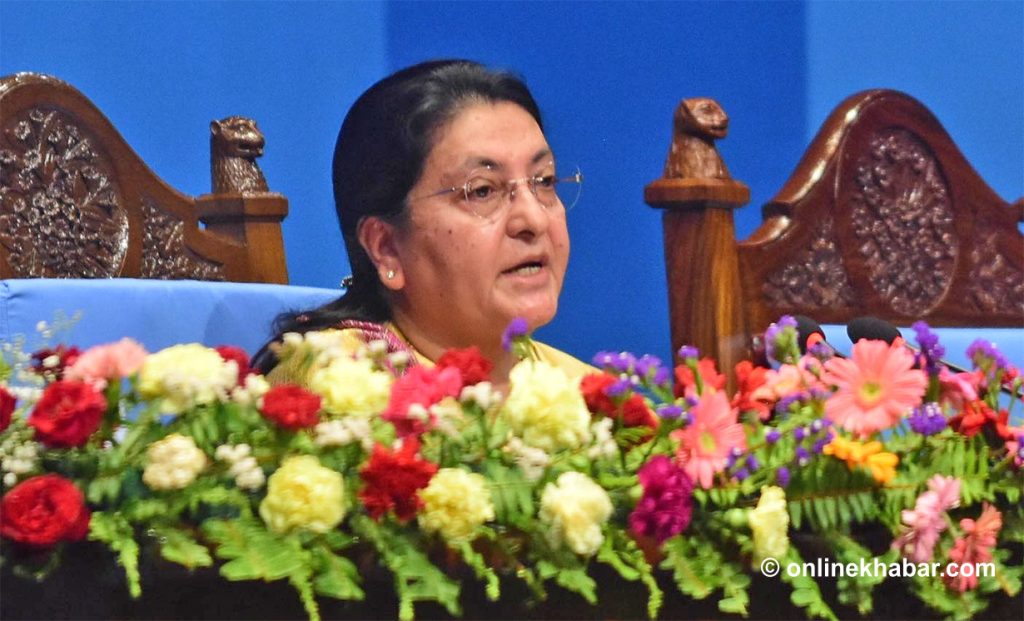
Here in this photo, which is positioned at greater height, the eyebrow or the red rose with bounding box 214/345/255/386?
the eyebrow

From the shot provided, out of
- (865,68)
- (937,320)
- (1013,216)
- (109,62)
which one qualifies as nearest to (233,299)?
(109,62)

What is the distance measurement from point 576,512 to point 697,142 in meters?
1.20

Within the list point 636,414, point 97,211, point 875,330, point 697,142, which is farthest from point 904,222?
point 636,414

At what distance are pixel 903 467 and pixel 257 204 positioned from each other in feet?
4.37

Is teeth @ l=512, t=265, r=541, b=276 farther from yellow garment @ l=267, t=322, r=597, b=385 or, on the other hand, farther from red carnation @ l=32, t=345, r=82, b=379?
red carnation @ l=32, t=345, r=82, b=379

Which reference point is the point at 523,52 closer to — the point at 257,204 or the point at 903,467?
the point at 257,204

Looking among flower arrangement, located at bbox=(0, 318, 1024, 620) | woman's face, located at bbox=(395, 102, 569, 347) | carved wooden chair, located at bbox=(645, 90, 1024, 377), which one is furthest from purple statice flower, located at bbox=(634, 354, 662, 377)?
carved wooden chair, located at bbox=(645, 90, 1024, 377)

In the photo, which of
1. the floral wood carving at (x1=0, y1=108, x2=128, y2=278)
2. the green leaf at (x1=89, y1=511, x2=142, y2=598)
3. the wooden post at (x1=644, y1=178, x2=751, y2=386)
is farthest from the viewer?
the wooden post at (x1=644, y1=178, x2=751, y2=386)

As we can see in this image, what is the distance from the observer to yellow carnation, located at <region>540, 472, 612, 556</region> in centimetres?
83

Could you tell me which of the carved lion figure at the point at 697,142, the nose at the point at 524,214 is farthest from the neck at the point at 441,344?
the carved lion figure at the point at 697,142

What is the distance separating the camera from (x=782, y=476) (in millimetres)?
908

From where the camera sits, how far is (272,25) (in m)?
2.59

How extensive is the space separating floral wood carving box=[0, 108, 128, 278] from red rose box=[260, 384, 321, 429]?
3.26 feet

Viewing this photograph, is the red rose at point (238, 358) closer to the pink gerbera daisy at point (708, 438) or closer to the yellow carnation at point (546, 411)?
the yellow carnation at point (546, 411)
